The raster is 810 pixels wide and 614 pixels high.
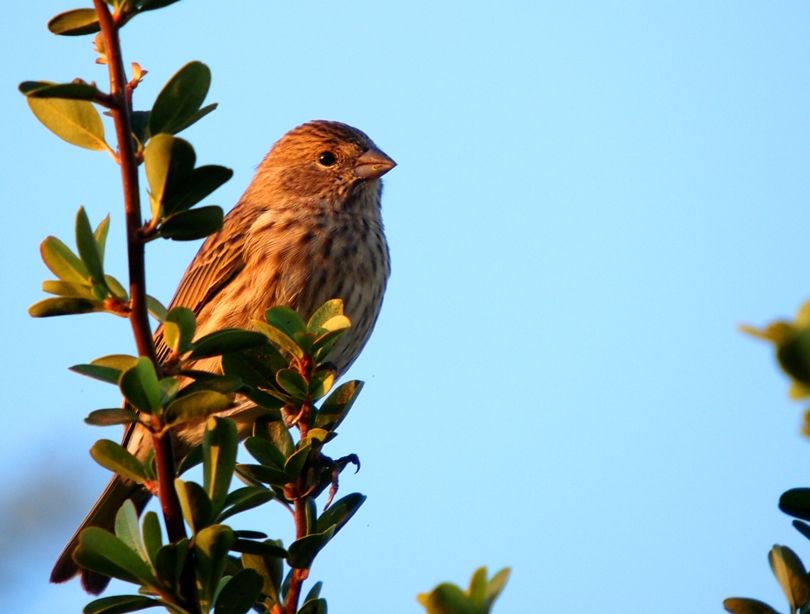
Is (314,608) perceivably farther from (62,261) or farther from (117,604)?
(62,261)

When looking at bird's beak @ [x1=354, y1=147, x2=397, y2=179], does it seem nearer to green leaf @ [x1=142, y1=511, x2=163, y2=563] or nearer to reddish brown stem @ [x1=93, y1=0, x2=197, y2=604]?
reddish brown stem @ [x1=93, y1=0, x2=197, y2=604]

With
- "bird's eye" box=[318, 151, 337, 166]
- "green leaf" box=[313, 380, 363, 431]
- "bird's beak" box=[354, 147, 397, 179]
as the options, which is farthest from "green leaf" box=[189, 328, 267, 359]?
"bird's eye" box=[318, 151, 337, 166]

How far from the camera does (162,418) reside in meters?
2.12

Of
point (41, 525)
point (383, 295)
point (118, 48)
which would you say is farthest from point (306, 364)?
point (41, 525)

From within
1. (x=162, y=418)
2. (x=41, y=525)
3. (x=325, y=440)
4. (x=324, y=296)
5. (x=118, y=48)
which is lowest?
(x=162, y=418)

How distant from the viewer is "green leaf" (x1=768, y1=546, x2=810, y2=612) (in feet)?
6.39

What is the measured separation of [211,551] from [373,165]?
4.32 m

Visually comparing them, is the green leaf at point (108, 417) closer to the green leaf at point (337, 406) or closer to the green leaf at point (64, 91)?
the green leaf at point (64, 91)

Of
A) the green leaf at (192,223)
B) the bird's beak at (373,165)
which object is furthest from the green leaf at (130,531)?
the bird's beak at (373,165)

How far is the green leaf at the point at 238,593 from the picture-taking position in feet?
7.23

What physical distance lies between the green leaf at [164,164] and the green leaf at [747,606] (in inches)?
Result: 47.3

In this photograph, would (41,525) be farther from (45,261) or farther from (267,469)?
(45,261)

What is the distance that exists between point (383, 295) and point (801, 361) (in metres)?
4.65

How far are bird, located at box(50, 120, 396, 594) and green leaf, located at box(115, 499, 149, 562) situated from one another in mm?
2245
